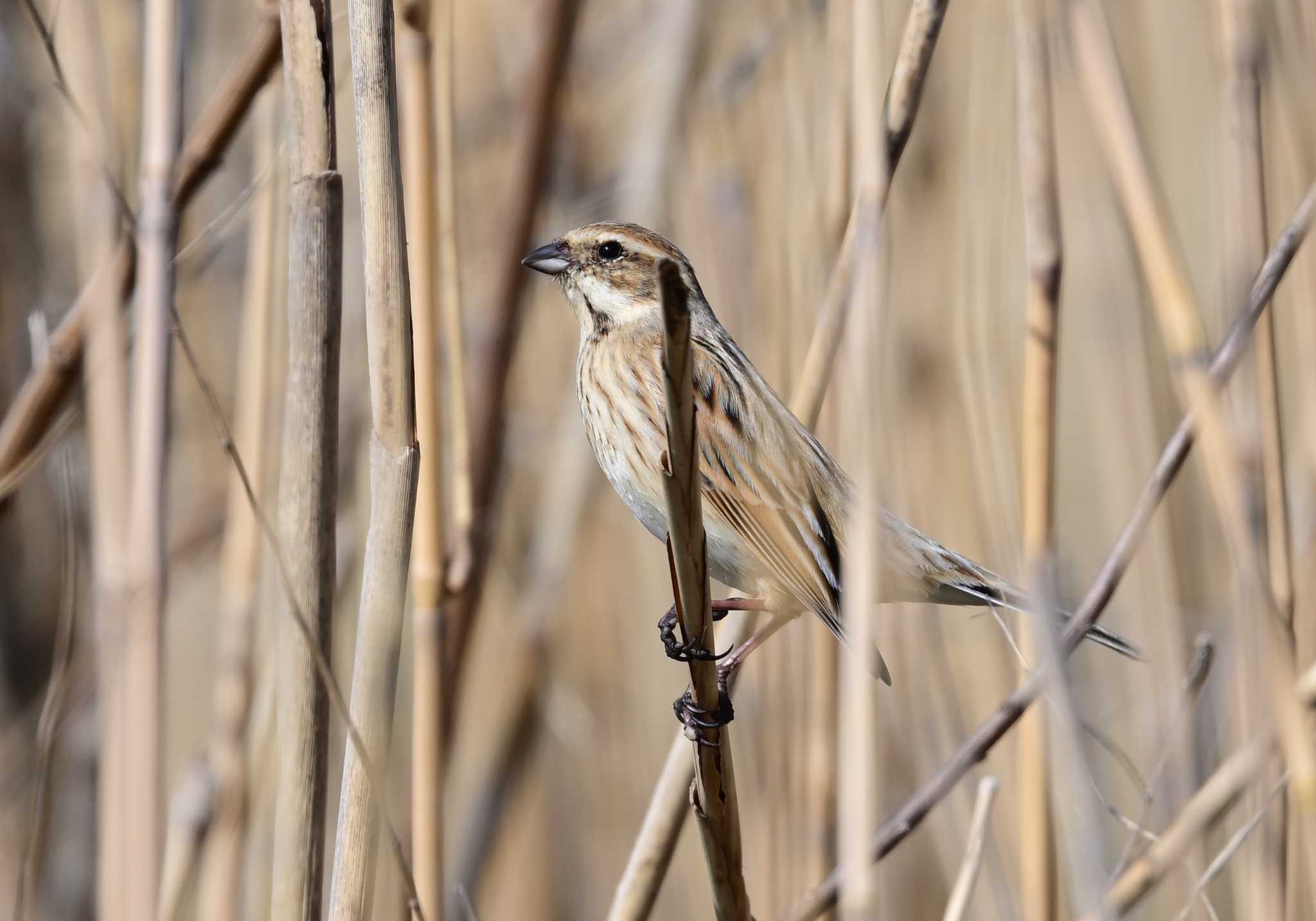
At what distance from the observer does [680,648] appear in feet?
5.38

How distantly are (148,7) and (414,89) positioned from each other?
0.35 metres

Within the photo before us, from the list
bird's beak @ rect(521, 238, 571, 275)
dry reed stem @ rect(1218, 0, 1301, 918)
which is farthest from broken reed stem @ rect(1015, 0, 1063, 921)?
bird's beak @ rect(521, 238, 571, 275)

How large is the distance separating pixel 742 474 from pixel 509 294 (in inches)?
27.3

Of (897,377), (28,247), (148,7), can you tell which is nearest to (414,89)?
(148,7)

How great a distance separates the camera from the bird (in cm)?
201

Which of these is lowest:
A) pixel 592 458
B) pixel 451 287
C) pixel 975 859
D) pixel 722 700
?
pixel 975 859

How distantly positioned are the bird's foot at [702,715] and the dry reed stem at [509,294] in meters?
0.73

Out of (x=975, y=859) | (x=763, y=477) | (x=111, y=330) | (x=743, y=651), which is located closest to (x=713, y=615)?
→ (x=743, y=651)

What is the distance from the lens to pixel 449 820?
2.89m

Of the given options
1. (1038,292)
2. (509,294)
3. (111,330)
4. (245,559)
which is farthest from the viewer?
(509,294)

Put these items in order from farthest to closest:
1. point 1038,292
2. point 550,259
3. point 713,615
→ 1. point 550,259
2. point 713,615
3. point 1038,292

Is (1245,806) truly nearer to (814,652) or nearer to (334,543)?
(814,652)

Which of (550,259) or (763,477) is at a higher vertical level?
(550,259)

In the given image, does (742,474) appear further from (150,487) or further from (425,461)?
(150,487)
